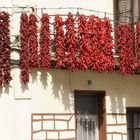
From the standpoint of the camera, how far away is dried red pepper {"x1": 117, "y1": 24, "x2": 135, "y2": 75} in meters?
12.5

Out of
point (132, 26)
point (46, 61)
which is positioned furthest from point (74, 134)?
point (132, 26)

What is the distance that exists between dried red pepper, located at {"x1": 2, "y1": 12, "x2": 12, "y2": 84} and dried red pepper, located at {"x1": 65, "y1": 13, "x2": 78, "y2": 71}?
3.69 feet

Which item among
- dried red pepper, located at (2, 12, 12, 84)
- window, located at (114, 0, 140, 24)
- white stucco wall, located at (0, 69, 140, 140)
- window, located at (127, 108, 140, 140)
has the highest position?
window, located at (114, 0, 140, 24)

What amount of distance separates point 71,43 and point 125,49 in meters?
1.25

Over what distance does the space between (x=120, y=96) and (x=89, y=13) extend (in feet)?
6.25

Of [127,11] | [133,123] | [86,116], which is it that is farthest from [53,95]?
[127,11]

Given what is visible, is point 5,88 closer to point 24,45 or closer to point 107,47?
point 24,45

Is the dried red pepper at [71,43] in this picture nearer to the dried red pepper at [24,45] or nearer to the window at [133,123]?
the dried red pepper at [24,45]

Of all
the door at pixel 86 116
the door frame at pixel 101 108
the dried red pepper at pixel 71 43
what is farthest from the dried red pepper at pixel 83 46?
the door at pixel 86 116

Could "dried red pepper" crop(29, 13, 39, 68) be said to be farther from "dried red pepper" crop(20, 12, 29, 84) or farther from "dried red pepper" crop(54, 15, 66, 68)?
"dried red pepper" crop(54, 15, 66, 68)

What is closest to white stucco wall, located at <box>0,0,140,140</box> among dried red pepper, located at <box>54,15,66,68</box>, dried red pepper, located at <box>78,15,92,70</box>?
dried red pepper, located at <box>54,15,66,68</box>

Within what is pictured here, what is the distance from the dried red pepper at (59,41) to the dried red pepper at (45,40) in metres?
0.16

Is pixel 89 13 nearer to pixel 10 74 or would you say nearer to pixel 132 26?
pixel 132 26

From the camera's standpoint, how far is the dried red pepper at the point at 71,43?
1195 centimetres
